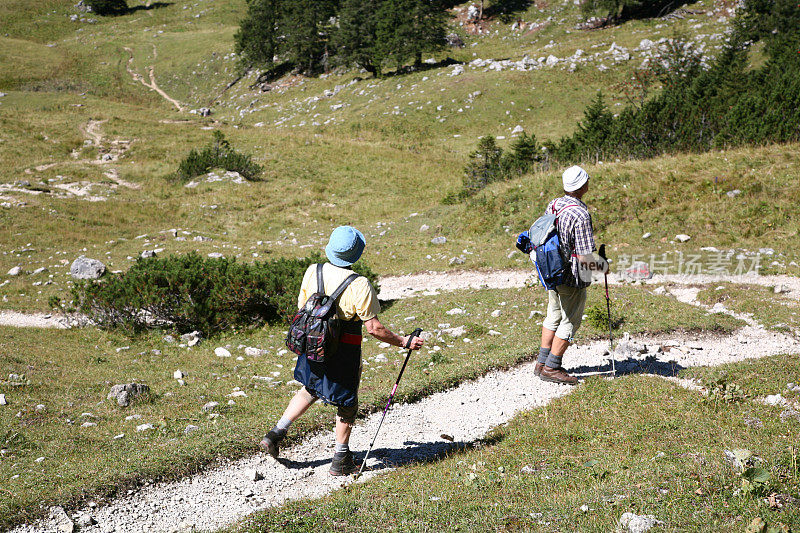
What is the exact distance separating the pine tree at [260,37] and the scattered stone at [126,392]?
68.1m

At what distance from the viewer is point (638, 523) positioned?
3.93m

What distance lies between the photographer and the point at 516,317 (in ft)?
38.2

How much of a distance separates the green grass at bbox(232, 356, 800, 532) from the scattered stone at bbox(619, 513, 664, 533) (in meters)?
0.07

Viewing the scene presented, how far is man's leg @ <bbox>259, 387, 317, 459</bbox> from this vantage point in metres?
5.67

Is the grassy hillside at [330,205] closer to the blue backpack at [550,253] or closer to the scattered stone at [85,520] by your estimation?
the scattered stone at [85,520]

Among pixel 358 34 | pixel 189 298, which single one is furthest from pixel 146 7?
pixel 189 298

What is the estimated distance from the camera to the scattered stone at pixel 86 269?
16.4m

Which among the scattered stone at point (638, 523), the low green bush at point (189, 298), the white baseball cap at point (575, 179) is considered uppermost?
the white baseball cap at point (575, 179)

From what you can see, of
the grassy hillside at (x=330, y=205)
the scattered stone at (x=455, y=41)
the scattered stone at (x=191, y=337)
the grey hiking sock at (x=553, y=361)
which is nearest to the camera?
the grassy hillside at (x=330, y=205)

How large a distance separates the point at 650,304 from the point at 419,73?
4568cm

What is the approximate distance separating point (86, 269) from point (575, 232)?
50.3 ft

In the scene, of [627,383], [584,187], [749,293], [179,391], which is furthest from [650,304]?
[179,391]

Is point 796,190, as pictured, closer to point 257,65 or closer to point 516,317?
point 516,317

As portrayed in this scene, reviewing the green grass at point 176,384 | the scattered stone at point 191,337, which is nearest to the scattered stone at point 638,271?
the green grass at point 176,384
